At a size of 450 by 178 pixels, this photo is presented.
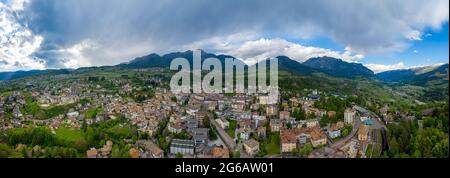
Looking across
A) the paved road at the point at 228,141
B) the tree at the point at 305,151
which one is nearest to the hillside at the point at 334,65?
the paved road at the point at 228,141

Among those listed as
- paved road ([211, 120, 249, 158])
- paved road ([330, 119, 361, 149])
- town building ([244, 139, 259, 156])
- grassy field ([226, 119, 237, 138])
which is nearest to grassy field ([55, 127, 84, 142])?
paved road ([211, 120, 249, 158])

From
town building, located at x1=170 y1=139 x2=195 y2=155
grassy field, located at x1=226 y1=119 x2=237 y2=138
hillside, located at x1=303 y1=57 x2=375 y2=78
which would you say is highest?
hillside, located at x1=303 y1=57 x2=375 y2=78

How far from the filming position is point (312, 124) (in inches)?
1230

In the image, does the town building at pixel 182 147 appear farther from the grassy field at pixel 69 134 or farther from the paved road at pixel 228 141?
the grassy field at pixel 69 134

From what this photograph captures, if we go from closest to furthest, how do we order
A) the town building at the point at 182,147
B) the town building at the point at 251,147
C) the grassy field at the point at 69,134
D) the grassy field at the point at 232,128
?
the town building at the point at 251,147 → the town building at the point at 182,147 → the grassy field at the point at 69,134 → the grassy field at the point at 232,128

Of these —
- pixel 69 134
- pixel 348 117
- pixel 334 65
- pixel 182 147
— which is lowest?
pixel 182 147

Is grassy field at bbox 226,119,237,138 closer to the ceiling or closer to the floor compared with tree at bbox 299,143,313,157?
closer to the ceiling

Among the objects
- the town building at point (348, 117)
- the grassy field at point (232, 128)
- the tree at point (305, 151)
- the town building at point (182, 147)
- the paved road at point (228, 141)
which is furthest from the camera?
the town building at point (348, 117)

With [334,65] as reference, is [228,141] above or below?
below

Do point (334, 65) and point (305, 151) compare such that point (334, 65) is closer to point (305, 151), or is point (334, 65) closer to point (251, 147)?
point (305, 151)

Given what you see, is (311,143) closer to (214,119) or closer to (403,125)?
(403,125)

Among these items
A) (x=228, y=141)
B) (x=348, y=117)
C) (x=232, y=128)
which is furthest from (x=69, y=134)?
(x=348, y=117)

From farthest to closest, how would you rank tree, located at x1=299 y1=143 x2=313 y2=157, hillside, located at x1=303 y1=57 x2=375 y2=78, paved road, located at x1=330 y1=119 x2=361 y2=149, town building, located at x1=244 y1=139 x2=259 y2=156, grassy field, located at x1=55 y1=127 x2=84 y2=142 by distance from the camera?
hillside, located at x1=303 y1=57 x2=375 y2=78
grassy field, located at x1=55 y1=127 x2=84 y2=142
paved road, located at x1=330 y1=119 x2=361 y2=149
town building, located at x1=244 y1=139 x2=259 y2=156
tree, located at x1=299 y1=143 x2=313 y2=157

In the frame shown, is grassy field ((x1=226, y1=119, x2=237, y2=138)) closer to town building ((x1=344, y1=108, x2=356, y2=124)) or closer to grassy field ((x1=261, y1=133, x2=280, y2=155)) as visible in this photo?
grassy field ((x1=261, y1=133, x2=280, y2=155))
